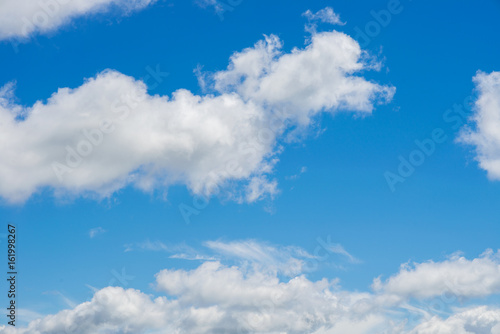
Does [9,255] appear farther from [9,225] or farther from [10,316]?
[10,316]

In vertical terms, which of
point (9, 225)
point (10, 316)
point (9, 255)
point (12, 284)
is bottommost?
point (10, 316)

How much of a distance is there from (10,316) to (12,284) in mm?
13068

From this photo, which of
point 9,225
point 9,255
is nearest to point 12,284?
point 9,255

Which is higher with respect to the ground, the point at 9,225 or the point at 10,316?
the point at 9,225

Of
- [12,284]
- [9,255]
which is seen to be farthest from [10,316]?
[9,255]

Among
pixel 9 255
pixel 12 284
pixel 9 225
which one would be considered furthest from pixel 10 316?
pixel 9 225

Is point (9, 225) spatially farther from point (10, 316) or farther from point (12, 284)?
point (10, 316)

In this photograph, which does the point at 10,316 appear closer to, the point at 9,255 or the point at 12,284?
the point at 12,284

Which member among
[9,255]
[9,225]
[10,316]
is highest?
[9,225]

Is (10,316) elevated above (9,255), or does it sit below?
below

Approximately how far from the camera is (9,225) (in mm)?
117188

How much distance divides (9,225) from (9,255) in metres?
12.1

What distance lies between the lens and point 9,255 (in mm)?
112188

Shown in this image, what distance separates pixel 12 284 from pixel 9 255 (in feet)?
40.9
